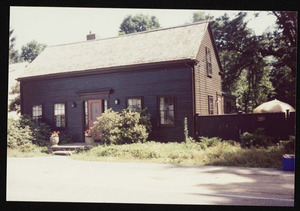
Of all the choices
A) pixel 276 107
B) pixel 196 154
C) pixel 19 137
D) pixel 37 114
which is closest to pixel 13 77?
pixel 37 114

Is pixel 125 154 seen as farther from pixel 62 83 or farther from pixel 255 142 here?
pixel 62 83

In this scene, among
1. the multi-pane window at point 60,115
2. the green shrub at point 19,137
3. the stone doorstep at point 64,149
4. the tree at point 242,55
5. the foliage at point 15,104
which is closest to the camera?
the stone doorstep at point 64,149

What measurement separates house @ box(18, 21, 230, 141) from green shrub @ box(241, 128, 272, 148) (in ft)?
8.43

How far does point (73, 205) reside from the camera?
5184 millimetres

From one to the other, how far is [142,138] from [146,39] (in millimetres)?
5368

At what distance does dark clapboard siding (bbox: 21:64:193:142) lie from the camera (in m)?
11.8

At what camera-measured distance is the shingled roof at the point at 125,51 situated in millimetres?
12148

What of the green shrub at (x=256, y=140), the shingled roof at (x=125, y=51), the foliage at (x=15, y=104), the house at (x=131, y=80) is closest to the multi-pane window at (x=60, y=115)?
the house at (x=131, y=80)

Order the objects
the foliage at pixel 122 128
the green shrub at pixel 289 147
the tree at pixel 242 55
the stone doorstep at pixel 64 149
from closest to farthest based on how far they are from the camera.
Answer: the green shrub at pixel 289 147 < the foliage at pixel 122 128 < the stone doorstep at pixel 64 149 < the tree at pixel 242 55

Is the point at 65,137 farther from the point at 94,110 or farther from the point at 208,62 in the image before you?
the point at 208,62

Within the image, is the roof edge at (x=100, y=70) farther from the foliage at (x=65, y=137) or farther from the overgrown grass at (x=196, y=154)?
the overgrown grass at (x=196, y=154)

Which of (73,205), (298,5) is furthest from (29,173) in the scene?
(298,5)

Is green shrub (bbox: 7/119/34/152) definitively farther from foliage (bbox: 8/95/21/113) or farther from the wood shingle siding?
the wood shingle siding

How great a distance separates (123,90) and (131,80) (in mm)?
631
